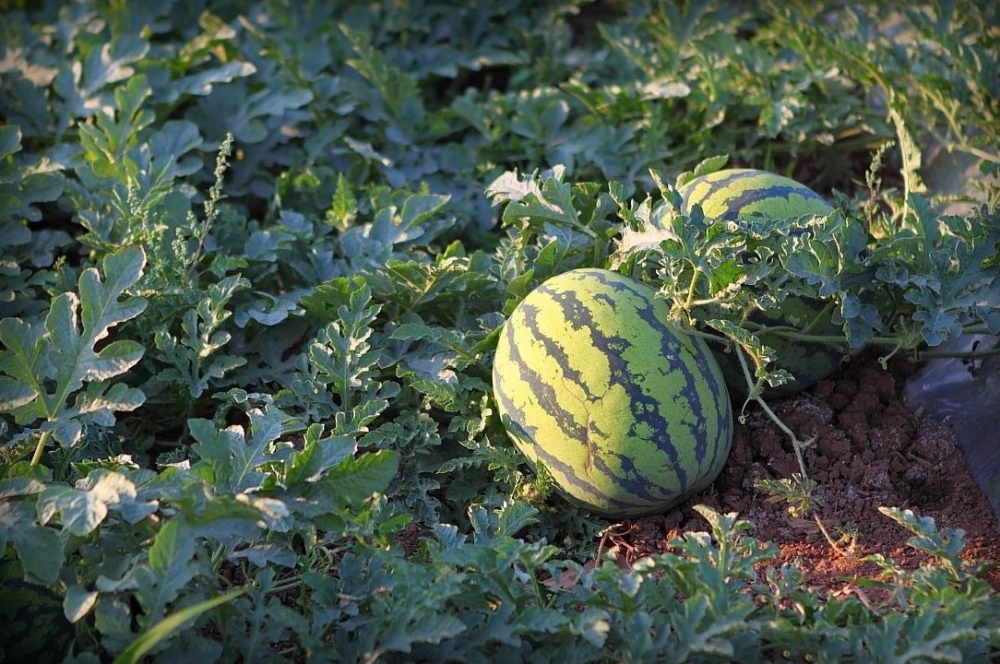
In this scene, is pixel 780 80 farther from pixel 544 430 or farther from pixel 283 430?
pixel 283 430

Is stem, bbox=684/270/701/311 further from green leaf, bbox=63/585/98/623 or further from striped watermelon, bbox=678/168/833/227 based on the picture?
green leaf, bbox=63/585/98/623

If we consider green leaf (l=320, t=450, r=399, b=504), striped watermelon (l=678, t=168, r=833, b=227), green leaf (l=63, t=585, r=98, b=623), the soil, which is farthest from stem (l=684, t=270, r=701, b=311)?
green leaf (l=63, t=585, r=98, b=623)

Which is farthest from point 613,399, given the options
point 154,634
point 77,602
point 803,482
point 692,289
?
point 77,602

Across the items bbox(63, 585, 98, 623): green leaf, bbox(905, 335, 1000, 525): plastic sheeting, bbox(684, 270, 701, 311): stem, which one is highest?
bbox(684, 270, 701, 311): stem

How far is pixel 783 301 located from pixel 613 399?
0.59 meters

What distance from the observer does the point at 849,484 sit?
9.23 ft

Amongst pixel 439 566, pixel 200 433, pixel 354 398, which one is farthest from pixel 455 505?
pixel 200 433

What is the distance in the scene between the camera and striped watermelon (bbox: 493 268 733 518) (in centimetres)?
254

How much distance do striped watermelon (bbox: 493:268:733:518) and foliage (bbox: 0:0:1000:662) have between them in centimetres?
11

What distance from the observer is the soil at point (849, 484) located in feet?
8.57

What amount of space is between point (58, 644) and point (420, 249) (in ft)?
6.03

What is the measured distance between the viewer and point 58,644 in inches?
90.0

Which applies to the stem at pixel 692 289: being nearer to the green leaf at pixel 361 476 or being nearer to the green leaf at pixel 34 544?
the green leaf at pixel 361 476

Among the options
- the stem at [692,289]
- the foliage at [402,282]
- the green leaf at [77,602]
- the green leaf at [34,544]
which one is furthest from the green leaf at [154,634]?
the stem at [692,289]
